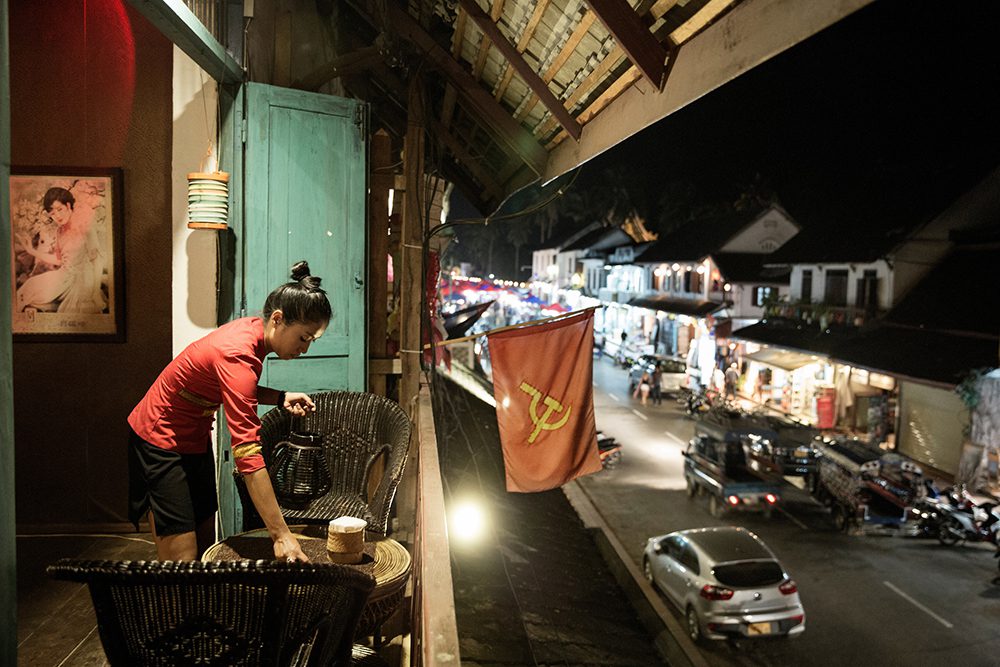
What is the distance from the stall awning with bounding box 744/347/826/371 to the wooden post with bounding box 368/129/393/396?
20.7 m

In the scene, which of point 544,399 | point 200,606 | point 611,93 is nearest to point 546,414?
point 544,399

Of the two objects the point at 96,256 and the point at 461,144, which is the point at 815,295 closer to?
the point at 461,144

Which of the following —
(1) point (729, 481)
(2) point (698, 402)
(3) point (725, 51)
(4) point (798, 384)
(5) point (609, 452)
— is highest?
(3) point (725, 51)

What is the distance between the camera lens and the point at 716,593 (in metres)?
12.0

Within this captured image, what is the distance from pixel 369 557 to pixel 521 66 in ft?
12.9

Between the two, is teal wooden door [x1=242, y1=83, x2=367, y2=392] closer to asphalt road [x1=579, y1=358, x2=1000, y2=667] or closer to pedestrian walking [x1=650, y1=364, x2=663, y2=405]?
asphalt road [x1=579, y1=358, x2=1000, y2=667]

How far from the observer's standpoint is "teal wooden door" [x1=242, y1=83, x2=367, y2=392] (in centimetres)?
538

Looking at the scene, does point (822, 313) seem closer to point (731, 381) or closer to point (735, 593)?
point (731, 381)

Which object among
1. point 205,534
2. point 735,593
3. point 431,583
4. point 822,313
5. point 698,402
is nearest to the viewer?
point 431,583

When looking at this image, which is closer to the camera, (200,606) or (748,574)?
(200,606)

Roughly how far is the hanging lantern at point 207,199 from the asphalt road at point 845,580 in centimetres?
1066

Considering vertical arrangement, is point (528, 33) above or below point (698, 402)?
above

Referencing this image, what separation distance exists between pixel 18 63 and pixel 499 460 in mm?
11767

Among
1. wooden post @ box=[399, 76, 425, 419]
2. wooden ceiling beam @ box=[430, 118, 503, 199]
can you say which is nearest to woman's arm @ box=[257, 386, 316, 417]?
Answer: wooden post @ box=[399, 76, 425, 419]
